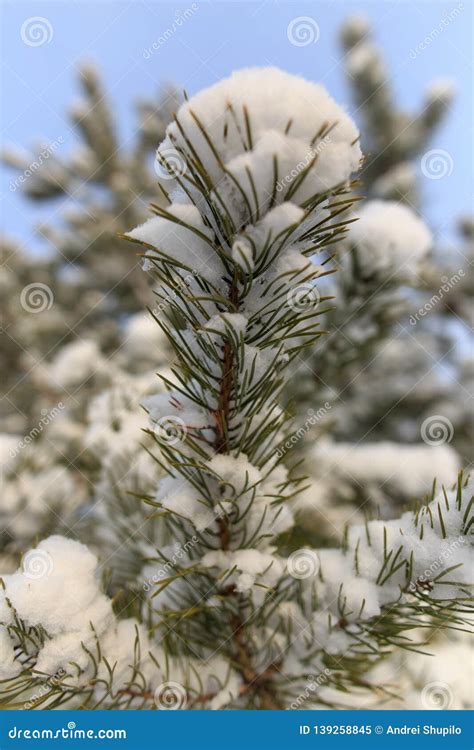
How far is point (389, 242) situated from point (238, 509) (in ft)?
2.16

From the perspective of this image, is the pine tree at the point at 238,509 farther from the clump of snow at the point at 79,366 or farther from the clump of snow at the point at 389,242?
the clump of snow at the point at 79,366

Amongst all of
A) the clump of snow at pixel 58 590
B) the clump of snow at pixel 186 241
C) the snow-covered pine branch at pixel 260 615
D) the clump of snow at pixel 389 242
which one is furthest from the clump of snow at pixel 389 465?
the clump of snow at pixel 186 241

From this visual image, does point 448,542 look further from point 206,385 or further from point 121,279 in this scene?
point 121,279

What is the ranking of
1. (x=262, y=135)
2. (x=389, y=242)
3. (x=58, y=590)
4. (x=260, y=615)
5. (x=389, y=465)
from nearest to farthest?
(x=262, y=135) < (x=58, y=590) < (x=260, y=615) < (x=389, y=242) < (x=389, y=465)

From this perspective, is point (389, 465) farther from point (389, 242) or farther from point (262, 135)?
point (262, 135)

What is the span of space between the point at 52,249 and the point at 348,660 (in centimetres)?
236

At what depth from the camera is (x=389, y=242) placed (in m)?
0.98

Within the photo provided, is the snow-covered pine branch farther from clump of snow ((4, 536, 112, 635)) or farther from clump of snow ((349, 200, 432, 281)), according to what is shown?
clump of snow ((349, 200, 432, 281))

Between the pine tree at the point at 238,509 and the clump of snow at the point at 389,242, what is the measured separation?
1.66 feet

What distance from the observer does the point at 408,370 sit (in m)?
2.04

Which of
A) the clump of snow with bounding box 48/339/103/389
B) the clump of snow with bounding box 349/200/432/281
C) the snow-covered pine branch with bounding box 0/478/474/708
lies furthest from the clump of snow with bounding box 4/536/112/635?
the clump of snow with bounding box 48/339/103/389

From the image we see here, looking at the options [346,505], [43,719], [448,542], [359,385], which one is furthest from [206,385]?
[359,385]

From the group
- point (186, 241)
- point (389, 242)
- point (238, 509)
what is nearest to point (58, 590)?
point (238, 509)

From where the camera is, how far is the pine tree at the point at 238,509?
15.5 inches
